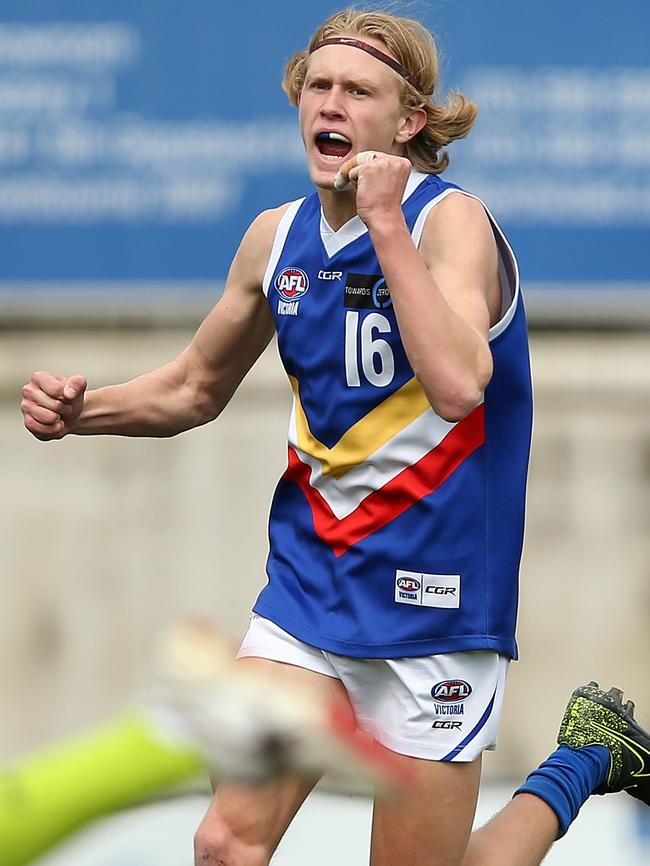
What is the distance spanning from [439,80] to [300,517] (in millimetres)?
972

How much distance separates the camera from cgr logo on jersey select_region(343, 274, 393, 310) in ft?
11.7

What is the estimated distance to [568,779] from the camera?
4.24 metres

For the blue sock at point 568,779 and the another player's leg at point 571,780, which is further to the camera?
the blue sock at point 568,779

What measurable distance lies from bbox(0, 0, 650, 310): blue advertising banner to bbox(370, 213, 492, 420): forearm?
12.0 ft

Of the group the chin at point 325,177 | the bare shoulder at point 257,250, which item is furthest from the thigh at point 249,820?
the chin at point 325,177

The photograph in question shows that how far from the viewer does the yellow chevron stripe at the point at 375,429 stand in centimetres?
357

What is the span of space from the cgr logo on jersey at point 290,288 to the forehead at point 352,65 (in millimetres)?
408

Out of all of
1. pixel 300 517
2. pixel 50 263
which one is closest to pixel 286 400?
pixel 50 263

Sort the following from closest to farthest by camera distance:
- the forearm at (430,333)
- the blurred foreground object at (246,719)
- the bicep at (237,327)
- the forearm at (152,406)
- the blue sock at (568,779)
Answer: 1. the blurred foreground object at (246,719)
2. the forearm at (430,333)
3. the bicep at (237,327)
4. the forearm at (152,406)
5. the blue sock at (568,779)

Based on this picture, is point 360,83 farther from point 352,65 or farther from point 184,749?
point 184,749

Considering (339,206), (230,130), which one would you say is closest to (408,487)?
(339,206)

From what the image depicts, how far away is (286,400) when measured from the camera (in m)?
7.08

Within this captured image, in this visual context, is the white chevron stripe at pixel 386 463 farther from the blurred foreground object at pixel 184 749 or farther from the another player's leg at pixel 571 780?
the blurred foreground object at pixel 184 749

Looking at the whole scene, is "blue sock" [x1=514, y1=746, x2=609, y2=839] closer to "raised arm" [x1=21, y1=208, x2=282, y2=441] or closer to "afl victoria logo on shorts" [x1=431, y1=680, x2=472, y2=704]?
"afl victoria logo on shorts" [x1=431, y1=680, x2=472, y2=704]
